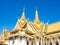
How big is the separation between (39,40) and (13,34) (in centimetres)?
453

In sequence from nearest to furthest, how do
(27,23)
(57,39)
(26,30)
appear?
1. (57,39)
2. (26,30)
3. (27,23)

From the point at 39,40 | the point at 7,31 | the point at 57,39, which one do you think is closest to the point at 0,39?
the point at 7,31

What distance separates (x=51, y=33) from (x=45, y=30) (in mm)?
1469

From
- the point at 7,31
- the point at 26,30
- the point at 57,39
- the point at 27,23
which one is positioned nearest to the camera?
the point at 57,39

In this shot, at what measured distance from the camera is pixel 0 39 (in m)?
35.2

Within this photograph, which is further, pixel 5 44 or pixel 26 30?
pixel 5 44

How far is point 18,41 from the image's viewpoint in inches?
1105

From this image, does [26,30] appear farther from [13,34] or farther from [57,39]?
[57,39]

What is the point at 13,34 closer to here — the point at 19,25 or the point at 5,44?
the point at 19,25

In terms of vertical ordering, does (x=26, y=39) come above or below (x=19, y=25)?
below

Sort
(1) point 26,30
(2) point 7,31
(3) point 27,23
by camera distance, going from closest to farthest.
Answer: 1. (1) point 26,30
2. (3) point 27,23
3. (2) point 7,31

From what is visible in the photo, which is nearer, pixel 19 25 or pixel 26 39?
pixel 26 39

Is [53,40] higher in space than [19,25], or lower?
lower

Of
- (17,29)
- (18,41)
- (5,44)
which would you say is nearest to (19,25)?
(17,29)
